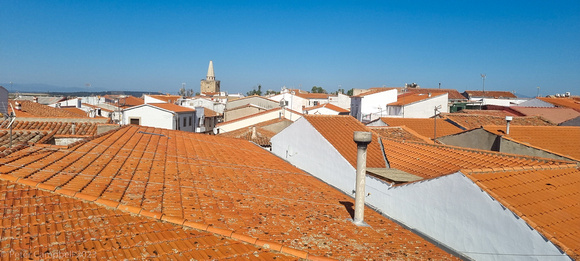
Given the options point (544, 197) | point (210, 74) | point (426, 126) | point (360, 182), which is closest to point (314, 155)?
point (360, 182)

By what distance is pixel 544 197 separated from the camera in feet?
25.6

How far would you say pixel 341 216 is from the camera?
26.9 ft

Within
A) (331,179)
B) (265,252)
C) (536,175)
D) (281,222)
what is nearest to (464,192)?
(536,175)

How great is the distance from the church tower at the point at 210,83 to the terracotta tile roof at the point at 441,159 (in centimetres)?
11610

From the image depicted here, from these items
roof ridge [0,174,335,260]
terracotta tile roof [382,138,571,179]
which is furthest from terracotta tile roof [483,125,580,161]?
roof ridge [0,174,335,260]

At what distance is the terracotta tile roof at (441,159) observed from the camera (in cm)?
1003

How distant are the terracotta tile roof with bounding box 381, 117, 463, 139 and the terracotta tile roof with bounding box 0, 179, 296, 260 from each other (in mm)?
19529

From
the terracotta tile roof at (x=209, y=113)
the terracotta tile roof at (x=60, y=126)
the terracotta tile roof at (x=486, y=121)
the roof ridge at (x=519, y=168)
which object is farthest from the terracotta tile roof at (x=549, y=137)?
the terracotta tile roof at (x=209, y=113)

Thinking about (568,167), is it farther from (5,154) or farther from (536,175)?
(5,154)

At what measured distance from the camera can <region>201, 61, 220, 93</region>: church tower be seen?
127 m

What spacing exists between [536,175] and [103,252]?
8172 mm

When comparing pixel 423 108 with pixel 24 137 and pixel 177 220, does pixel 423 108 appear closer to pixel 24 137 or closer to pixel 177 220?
pixel 24 137

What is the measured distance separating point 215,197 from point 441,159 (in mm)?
6707

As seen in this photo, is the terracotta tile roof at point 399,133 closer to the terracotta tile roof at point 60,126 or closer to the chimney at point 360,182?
the chimney at point 360,182
